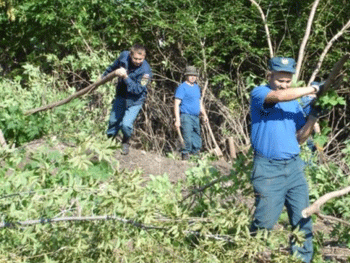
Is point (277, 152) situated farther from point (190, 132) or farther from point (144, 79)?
point (190, 132)

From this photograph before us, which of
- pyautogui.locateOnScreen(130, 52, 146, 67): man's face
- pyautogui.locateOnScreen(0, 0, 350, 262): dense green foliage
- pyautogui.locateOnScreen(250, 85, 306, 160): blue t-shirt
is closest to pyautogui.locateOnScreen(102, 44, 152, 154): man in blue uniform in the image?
pyautogui.locateOnScreen(130, 52, 146, 67): man's face

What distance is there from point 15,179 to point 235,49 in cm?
803

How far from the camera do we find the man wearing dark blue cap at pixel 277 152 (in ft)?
16.0

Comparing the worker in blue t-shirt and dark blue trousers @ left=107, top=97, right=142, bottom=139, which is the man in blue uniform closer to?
dark blue trousers @ left=107, top=97, right=142, bottom=139

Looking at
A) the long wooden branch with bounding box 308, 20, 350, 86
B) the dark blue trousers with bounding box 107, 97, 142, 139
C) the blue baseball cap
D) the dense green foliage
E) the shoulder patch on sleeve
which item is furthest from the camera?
the long wooden branch with bounding box 308, 20, 350, 86

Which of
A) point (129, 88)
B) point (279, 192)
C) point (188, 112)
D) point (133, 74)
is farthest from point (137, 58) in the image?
point (279, 192)

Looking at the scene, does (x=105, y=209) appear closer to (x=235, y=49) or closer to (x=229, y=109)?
(x=229, y=109)

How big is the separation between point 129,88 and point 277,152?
3229 millimetres

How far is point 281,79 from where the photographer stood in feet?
16.2

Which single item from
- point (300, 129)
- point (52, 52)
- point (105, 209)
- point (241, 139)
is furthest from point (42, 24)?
point (105, 209)

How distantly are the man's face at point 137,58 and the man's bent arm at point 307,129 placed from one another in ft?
10.00

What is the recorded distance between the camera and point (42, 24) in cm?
1188

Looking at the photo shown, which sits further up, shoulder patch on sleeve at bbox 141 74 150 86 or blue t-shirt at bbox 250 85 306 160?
blue t-shirt at bbox 250 85 306 160

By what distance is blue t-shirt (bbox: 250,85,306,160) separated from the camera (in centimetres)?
489
